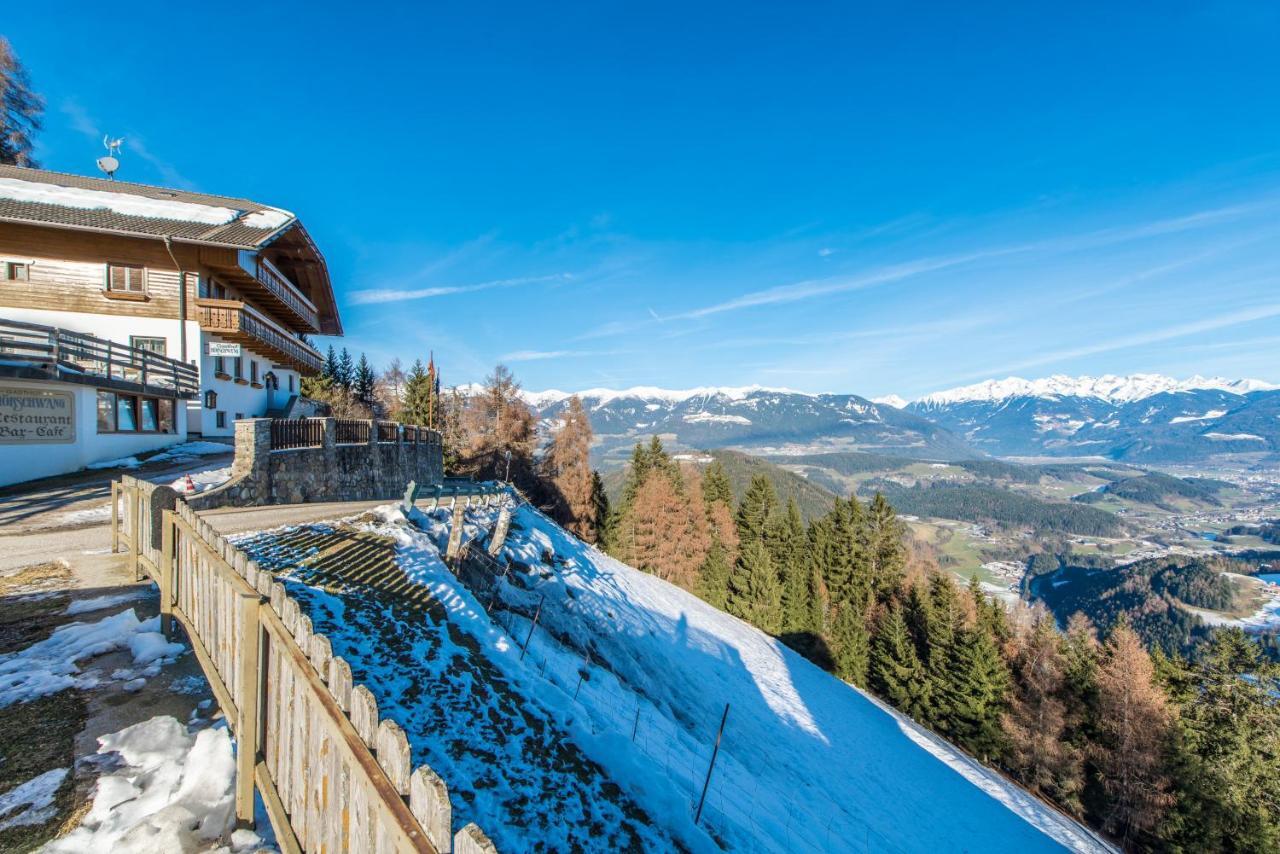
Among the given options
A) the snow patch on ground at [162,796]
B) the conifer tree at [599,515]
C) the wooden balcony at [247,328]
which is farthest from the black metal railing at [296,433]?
the conifer tree at [599,515]

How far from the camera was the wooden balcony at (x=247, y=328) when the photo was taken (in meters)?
24.0

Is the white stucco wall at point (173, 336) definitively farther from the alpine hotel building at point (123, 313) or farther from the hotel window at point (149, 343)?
the hotel window at point (149, 343)

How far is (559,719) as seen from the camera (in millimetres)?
8172

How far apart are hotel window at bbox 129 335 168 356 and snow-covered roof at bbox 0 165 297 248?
4352 millimetres

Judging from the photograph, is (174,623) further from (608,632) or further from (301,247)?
(301,247)

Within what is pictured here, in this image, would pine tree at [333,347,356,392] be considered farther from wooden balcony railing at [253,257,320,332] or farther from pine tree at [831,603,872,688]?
pine tree at [831,603,872,688]

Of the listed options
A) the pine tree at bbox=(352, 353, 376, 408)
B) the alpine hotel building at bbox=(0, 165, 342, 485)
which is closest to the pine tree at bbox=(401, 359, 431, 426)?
the pine tree at bbox=(352, 353, 376, 408)

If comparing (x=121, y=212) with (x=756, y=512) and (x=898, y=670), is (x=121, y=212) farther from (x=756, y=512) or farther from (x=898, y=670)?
(x=898, y=670)

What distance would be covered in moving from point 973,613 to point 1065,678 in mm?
7546

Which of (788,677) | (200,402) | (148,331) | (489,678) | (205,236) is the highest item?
(205,236)

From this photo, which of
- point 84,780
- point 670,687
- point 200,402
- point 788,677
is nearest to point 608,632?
point 670,687

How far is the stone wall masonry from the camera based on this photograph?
14961 millimetres

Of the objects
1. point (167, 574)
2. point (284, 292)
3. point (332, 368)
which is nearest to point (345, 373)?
point (332, 368)

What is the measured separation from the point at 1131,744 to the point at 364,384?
67.8m
